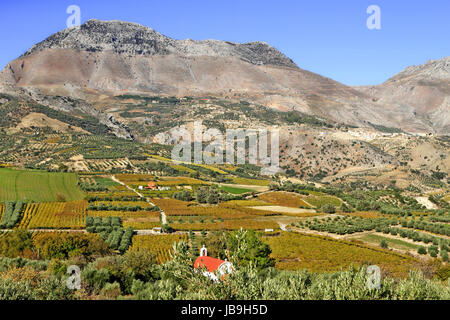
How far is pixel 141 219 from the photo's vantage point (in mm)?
76250

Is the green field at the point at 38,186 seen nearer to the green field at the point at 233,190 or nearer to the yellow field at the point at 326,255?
the green field at the point at 233,190

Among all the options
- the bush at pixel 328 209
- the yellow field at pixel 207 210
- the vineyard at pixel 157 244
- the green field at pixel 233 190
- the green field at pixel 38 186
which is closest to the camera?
the vineyard at pixel 157 244

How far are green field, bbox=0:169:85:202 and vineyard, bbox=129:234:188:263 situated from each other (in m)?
32.6

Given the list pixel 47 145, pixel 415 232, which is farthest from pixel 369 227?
pixel 47 145

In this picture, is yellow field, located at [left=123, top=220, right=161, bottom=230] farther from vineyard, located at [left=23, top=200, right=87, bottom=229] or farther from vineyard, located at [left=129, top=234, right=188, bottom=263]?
vineyard, located at [left=23, top=200, right=87, bottom=229]

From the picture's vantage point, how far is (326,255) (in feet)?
183

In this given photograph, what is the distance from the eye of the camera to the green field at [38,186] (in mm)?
87875

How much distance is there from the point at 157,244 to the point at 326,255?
22.2 meters

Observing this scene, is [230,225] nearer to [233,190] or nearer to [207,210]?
[207,210]

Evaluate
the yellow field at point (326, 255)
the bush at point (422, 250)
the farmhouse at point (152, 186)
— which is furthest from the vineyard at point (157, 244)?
the farmhouse at point (152, 186)

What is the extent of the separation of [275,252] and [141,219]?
28.2 meters

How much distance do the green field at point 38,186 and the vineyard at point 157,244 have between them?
32.6 meters

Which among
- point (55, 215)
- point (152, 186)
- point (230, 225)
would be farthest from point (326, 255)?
point (152, 186)
